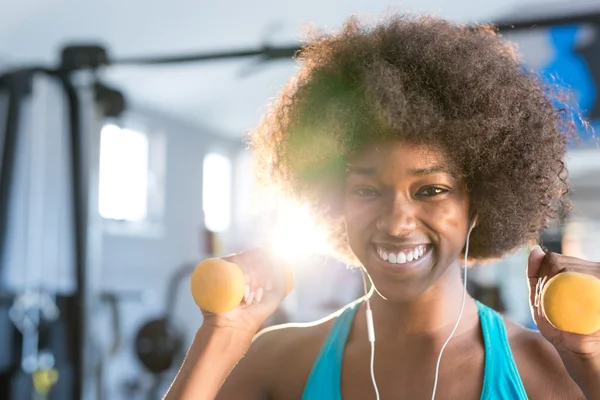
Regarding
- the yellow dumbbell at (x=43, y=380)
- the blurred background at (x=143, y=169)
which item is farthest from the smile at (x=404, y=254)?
the yellow dumbbell at (x=43, y=380)

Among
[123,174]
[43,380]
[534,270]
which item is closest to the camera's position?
[534,270]

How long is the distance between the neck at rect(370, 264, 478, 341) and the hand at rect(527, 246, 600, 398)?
14 centimetres

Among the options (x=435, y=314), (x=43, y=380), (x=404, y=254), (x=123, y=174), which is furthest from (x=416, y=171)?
(x=123, y=174)

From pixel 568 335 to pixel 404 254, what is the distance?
248 millimetres

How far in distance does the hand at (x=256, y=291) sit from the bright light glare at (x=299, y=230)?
0.16m

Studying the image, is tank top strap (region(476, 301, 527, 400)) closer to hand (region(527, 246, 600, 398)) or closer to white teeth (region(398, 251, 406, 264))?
hand (region(527, 246, 600, 398))

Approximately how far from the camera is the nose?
37.6 inches

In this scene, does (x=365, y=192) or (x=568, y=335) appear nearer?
(x=568, y=335)

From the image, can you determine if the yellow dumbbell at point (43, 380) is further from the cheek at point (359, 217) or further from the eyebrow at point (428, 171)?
the eyebrow at point (428, 171)

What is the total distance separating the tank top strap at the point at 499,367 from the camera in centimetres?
97

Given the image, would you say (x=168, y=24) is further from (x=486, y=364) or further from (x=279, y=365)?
(x=486, y=364)

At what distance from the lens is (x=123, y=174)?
5242 millimetres

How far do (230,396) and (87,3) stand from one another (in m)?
3.45

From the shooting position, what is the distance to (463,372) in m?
1.03
